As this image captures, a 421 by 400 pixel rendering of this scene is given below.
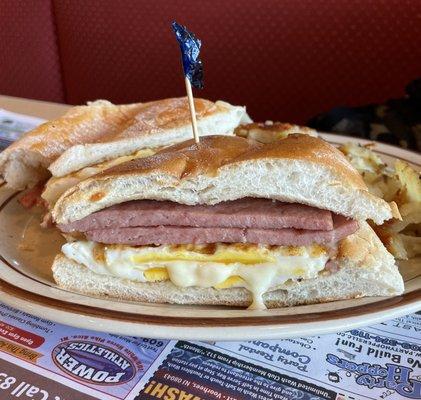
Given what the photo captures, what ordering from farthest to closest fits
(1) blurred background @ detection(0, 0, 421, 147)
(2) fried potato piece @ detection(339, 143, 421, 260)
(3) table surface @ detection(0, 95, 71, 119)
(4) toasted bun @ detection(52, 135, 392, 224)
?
(1) blurred background @ detection(0, 0, 421, 147)
(3) table surface @ detection(0, 95, 71, 119)
(2) fried potato piece @ detection(339, 143, 421, 260)
(4) toasted bun @ detection(52, 135, 392, 224)

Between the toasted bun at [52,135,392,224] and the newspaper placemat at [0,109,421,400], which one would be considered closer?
the newspaper placemat at [0,109,421,400]

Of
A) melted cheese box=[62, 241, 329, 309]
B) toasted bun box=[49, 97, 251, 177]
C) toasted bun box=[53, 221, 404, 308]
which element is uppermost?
toasted bun box=[49, 97, 251, 177]

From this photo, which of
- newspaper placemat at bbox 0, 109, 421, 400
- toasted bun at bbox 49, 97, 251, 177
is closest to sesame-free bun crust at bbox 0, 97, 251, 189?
toasted bun at bbox 49, 97, 251, 177

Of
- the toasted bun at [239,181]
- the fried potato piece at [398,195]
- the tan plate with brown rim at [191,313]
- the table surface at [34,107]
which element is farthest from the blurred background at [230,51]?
the tan plate with brown rim at [191,313]

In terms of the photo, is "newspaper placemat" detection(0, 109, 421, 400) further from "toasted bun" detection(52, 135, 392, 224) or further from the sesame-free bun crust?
the sesame-free bun crust

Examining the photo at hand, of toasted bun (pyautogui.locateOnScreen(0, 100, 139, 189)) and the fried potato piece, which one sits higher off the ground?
toasted bun (pyautogui.locateOnScreen(0, 100, 139, 189))

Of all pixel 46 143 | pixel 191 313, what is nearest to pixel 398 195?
pixel 191 313

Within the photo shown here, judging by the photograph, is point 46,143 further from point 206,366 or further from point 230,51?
point 230,51
